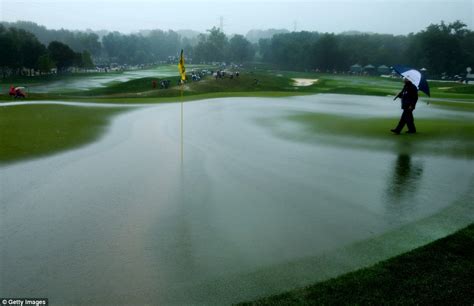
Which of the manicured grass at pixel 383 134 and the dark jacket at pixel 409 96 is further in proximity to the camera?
the dark jacket at pixel 409 96

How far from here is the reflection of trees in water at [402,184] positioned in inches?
348

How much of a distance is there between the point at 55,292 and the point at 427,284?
5150 mm

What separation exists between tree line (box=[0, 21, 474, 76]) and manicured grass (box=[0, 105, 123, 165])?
69936mm

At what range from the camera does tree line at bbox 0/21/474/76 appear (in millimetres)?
89812

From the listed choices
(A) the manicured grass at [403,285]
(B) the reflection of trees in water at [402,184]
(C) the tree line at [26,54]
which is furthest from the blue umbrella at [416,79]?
(C) the tree line at [26,54]

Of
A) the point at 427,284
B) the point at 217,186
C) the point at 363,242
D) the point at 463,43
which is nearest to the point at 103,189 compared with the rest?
the point at 217,186

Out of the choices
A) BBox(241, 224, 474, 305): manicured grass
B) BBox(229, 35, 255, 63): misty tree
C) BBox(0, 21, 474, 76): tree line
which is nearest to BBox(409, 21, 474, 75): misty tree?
BBox(0, 21, 474, 76): tree line

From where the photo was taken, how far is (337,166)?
488 inches

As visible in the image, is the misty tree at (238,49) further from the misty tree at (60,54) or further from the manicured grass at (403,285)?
the manicured grass at (403,285)

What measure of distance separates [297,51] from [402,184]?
150 m

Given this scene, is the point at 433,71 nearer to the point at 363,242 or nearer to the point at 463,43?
the point at 463,43

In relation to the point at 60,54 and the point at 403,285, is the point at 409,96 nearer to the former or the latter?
the point at 403,285

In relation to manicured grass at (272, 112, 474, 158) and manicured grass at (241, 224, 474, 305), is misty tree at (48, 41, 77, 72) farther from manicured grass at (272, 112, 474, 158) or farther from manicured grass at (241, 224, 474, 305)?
manicured grass at (241, 224, 474, 305)

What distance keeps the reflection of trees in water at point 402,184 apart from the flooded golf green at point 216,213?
0.16 ft
